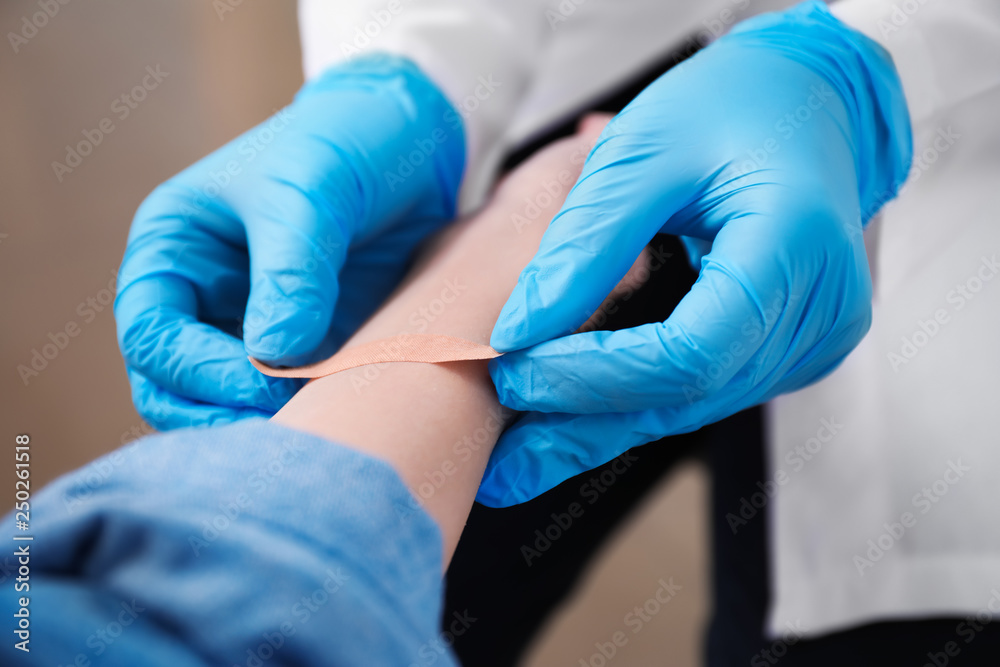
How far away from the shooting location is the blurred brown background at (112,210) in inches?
61.8

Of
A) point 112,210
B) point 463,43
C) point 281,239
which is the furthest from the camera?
point 112,210

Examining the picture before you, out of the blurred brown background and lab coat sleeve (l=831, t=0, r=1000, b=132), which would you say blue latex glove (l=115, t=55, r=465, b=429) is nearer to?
lab coat sleeve (l=831, t=0, r=1000, b=132)

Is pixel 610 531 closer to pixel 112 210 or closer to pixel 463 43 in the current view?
pixel 463 43

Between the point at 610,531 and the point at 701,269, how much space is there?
687 millimetres

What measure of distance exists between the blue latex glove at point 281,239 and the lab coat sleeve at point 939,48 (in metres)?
0.65

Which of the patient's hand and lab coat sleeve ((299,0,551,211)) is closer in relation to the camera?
the patient's hand

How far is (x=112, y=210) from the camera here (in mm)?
1869

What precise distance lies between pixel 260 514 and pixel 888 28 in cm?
99

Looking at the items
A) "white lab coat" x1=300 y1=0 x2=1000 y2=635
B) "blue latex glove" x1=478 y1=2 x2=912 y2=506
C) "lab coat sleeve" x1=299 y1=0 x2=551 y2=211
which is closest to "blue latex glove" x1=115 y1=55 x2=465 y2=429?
"lab coat sleeve" x1=299 y1=0 x2=551 y2=211

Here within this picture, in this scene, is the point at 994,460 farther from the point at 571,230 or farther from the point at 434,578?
the point at 434,578

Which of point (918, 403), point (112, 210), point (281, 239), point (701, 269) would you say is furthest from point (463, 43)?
point (112, 210)

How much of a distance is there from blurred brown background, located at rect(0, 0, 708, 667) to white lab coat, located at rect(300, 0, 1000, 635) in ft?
1.86

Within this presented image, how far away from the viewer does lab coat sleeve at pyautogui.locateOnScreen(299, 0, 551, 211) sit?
1.17 meters

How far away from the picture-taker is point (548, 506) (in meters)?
1.02
